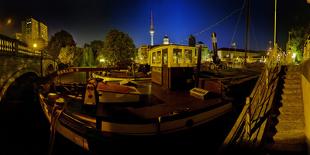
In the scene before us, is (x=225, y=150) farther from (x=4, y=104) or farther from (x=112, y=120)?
(x=4, y=104)

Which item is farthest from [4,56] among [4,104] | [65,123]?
[65,123]

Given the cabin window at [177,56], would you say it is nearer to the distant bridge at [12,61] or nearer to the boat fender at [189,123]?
the boat fender at [189,123]

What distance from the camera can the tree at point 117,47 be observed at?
48.9m

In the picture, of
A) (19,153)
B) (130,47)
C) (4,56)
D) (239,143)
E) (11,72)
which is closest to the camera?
(239,143)

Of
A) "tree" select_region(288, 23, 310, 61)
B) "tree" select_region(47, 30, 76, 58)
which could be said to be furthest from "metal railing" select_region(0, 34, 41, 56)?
"tree" select_region(47, 30, 76, 58)

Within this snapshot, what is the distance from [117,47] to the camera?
49000 millimetres

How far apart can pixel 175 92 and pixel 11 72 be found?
49.6 ft

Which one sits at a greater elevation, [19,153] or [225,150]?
[225,150]

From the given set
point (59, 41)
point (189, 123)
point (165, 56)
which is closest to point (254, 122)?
point (189, 123)

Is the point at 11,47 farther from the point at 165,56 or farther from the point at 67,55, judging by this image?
the point at 67,55

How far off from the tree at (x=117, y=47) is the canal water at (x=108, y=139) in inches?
1205

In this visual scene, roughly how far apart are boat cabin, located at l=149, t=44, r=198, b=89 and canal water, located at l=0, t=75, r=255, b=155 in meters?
2.87

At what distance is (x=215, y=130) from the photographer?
30.4 ft

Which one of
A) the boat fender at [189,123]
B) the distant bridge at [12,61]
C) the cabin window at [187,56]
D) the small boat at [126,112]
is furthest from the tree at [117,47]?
the boat fender at [189,123]
